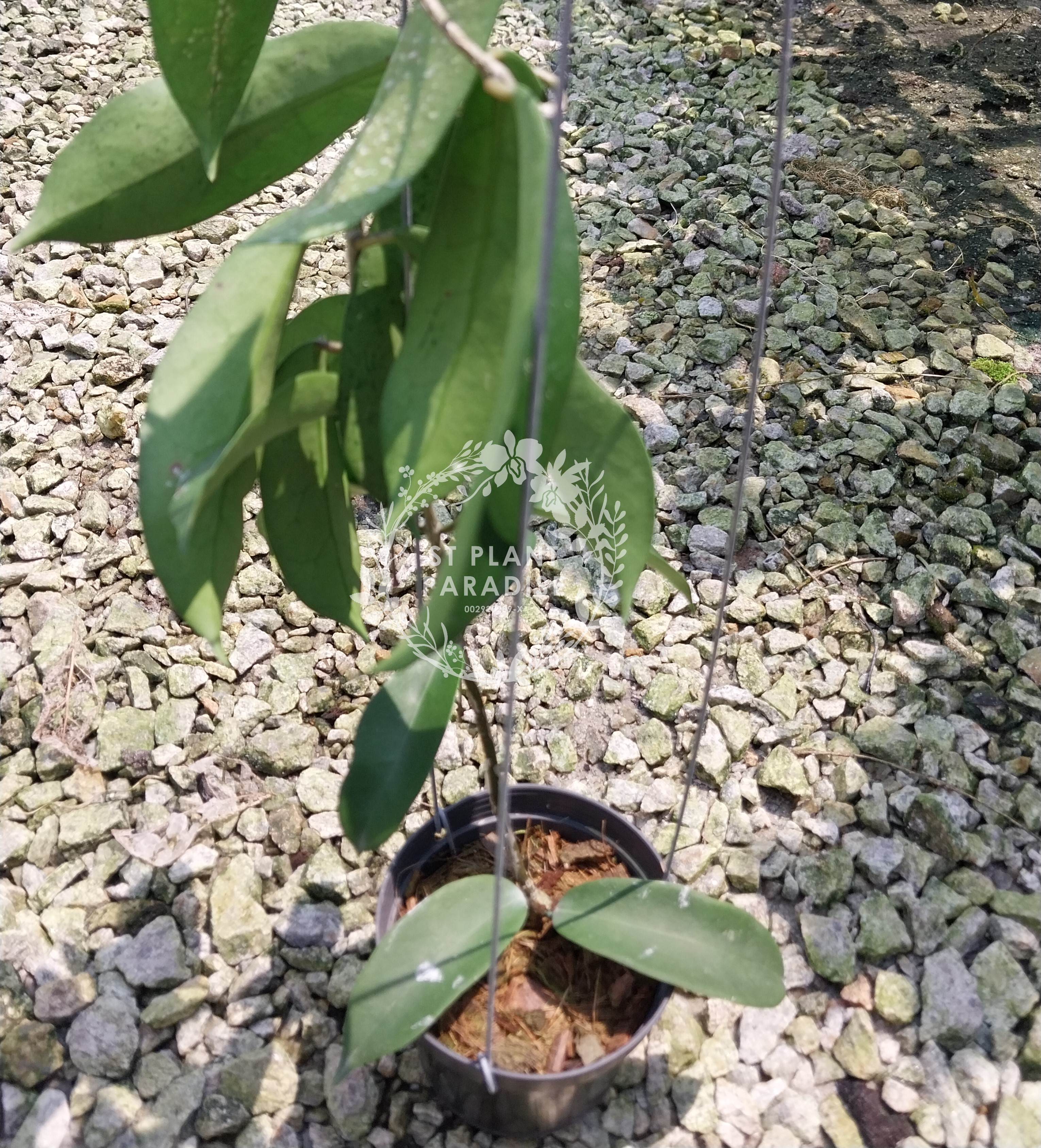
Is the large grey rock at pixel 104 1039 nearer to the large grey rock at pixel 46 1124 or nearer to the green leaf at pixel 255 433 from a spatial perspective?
the large grey rock at pixel 46 1124

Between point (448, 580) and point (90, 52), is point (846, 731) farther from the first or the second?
point (90, 52)

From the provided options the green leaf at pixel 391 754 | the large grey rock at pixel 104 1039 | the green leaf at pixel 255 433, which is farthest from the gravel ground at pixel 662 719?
the green leaf at pixel 391 754

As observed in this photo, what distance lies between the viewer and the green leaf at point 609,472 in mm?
628

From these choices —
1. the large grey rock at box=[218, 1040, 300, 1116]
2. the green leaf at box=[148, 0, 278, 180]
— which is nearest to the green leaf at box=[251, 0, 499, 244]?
the green leaf at box=[148, 0, 278, 180]

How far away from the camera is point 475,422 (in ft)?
1.73

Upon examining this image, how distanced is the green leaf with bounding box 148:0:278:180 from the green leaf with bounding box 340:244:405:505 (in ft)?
0.34

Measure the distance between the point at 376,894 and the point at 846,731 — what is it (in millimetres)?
569

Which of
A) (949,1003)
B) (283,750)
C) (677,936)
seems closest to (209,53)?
(677,936)

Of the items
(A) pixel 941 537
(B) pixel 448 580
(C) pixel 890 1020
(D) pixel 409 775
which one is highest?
(B) pixel 448 580

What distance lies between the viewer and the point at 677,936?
0.83 m

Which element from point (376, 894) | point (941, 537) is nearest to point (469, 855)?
point (376, 894)
